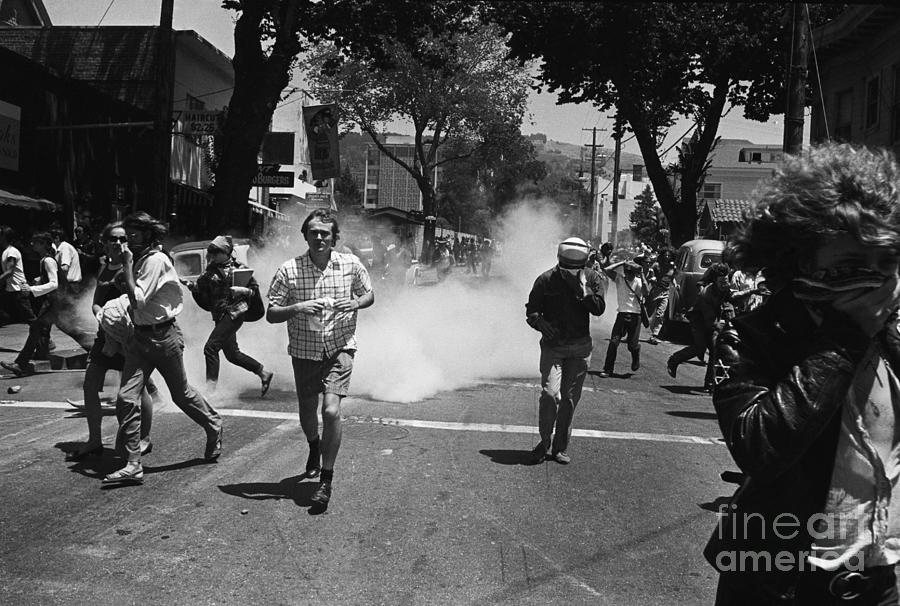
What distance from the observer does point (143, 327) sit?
5945 millimetres

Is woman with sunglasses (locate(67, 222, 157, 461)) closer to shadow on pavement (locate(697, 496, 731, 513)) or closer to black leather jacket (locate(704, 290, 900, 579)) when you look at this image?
shadow on pavement (locate(697, 496, 731, 513))

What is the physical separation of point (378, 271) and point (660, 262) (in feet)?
32.6

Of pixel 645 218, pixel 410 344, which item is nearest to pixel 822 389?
pixel 410 344

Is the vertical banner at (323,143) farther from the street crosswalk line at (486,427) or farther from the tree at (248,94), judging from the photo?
the street crosswalk line at (486,427)

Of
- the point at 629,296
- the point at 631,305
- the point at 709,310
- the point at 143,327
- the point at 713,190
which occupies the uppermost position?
the point at 713,190

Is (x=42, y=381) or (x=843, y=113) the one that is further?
(x=843, y=113)

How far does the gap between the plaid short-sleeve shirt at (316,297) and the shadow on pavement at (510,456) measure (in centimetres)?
185

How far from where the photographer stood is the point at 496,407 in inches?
375

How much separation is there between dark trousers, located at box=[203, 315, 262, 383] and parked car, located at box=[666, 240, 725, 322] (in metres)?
10.2

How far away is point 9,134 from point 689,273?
14.1 m

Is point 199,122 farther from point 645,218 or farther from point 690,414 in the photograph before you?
point 645,218

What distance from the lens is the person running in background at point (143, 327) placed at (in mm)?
5828

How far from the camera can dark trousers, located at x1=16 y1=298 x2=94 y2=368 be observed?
11.0 m

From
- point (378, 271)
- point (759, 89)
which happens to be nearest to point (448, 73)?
point (378, 271)
